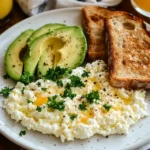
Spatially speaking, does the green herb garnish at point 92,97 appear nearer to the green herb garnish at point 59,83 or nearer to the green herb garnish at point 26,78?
the green herb garnish at point 59,83

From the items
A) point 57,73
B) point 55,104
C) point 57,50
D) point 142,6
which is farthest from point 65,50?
point 142,6

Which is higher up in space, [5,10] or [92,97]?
[5,10]

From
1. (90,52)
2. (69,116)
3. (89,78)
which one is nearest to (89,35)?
(90,52)

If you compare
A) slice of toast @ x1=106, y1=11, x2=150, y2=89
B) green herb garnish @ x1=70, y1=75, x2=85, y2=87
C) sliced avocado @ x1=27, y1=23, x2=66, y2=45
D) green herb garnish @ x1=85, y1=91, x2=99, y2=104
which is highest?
sliced avocado @ x1=27, y1=23, x2=66, y2=45

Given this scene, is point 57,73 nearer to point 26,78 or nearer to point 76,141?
A: point 26,78

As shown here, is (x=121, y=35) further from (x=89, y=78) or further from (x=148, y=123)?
(x=148, y=123)

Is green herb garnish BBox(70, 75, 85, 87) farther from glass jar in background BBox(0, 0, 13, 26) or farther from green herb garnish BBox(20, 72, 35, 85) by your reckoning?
glass jar in background BBox(0, 0, 13, 26)

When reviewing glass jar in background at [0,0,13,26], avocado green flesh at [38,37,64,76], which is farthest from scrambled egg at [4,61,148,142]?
glass jar in background at [0,0,13,26]
